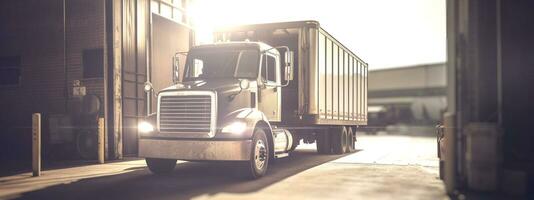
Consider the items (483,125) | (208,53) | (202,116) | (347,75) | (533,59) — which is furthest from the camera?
→ (347,75)

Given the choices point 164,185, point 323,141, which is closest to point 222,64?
point 164,185

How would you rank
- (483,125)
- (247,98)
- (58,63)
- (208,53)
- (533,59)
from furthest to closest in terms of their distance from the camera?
(58,63) < (208,53) < (247,98) < (533,59) < (483,125)

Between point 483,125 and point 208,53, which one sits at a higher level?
point 208,53

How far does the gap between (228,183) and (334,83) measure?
260 inches

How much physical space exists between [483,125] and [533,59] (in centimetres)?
166

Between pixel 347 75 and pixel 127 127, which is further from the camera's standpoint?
pixel 347 75

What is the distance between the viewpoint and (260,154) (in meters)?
9.48

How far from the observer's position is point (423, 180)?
918 cm

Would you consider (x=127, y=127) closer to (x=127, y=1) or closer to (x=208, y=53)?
(x=127, y=1)

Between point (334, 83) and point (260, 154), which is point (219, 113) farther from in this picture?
point (334, 83)

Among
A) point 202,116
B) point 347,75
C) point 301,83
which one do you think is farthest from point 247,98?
point 347,75

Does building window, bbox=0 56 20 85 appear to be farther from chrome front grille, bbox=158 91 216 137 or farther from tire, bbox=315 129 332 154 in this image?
tire, bbox=315 129 332 154

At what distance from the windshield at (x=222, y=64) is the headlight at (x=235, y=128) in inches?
58.9

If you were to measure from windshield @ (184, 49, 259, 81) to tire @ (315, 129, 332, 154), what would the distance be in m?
5.62
